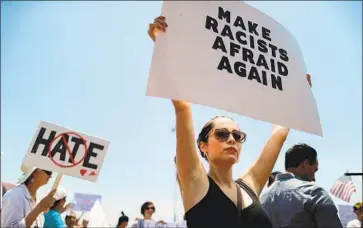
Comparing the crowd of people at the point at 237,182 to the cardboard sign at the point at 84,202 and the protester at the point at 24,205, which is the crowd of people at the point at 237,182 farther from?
the cardboard sign at the point at 84,202

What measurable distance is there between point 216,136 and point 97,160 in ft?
10.9

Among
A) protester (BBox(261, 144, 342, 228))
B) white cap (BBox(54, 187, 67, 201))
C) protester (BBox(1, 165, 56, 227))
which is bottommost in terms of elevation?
protester (BBox(1, 165, 56, 227))

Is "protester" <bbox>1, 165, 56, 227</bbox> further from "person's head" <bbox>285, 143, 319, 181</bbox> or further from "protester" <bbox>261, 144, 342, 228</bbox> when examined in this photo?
"person's head" <bbox>285, 143, 319, 181</bbox>

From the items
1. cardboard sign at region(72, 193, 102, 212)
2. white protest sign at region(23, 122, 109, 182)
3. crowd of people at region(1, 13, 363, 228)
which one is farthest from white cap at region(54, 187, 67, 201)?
cardboard sign at region(72, 193, 102, 212)

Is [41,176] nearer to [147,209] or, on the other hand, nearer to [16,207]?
[16,207]

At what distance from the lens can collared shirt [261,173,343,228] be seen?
304 centimetres

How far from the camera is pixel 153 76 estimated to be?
192cm

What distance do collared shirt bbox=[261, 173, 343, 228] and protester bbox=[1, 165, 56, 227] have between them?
226 cm

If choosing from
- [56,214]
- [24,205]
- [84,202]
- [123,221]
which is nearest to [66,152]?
[56,214]

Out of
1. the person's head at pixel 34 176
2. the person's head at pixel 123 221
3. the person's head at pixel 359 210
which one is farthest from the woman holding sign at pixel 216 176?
the person's head at pixel 123 221

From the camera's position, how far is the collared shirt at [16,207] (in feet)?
12.1

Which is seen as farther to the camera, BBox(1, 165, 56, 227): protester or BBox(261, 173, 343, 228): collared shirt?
BBox(1, 165, 56, 227): protester

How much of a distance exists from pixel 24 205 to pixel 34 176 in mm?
487

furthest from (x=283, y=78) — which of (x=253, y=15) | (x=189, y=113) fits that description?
(x=189, y=113)
